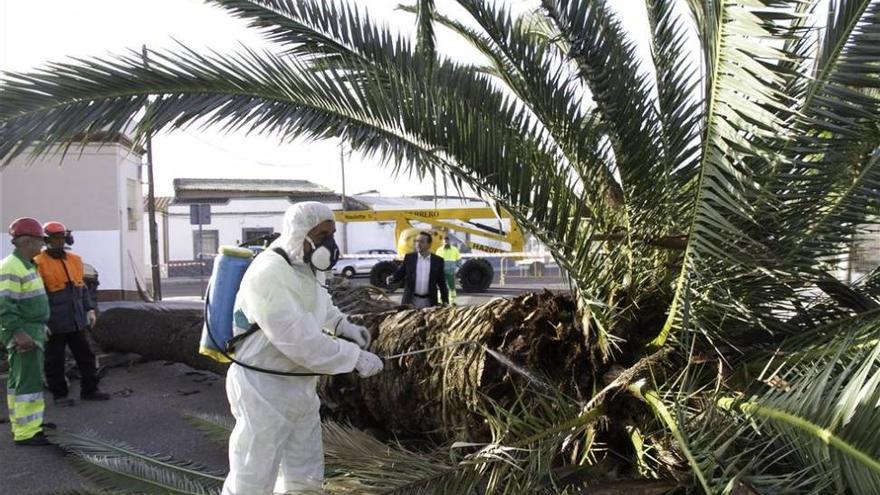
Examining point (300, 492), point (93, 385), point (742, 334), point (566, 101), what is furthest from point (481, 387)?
point (93, 385)

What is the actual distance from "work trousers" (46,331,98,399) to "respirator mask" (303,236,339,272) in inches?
164

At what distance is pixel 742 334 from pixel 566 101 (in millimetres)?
1456

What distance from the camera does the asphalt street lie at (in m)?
4.81

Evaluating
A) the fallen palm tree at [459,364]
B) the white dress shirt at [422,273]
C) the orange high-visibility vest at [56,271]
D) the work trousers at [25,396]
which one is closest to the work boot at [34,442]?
the work trousers at [25,396]

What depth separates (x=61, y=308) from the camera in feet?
20.8

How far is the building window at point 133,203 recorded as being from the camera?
19.9 meters

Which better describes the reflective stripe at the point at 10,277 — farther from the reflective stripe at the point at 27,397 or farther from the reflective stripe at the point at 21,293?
the reflective stripe at the point at 27,397

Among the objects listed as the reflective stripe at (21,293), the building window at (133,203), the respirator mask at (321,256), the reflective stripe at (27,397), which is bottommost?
the reflective stripe at (27,397)

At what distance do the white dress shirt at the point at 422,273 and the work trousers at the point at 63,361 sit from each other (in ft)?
10.3

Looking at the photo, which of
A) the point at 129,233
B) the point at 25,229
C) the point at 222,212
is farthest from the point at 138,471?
the point at 222,212

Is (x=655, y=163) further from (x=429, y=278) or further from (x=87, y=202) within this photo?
(x=87, y=202)

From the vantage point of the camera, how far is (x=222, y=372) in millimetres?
6797

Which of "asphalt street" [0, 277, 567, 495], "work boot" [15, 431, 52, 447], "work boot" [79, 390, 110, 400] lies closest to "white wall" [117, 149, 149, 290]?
"asphalt street" [0, 277, 567, 495]

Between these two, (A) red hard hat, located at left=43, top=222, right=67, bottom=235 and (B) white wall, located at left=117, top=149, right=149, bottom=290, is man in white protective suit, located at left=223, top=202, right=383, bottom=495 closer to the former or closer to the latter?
(A) red hard hat, located at left=43, top=222, right=67, bottom=235
